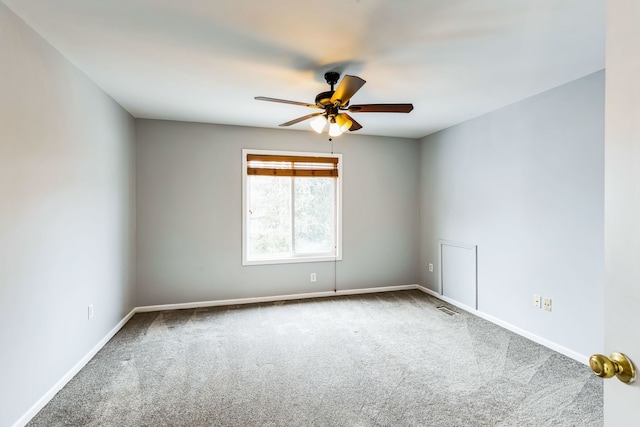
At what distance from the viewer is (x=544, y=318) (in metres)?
2.87

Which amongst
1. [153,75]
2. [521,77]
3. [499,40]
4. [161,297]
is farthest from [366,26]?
[161,297]

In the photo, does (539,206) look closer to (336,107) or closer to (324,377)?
(336,107)

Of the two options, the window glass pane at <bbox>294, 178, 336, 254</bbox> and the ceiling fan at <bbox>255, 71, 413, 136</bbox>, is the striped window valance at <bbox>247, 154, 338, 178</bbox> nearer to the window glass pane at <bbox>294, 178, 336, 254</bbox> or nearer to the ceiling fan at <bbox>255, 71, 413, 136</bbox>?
the window glass pane at <bbox>294, 178, 336, 254</bbox>

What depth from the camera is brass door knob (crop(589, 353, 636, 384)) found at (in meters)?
0.67

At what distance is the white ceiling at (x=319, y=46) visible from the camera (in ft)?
5.52

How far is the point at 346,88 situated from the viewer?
2072 millimetres

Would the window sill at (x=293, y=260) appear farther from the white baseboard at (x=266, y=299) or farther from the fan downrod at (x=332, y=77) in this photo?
the fan downrod at (x=332, y=77)

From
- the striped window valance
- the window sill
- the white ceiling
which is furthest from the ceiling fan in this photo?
the window sill

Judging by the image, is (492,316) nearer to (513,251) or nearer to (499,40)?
(513,251)

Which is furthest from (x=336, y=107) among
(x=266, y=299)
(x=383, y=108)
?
(x=266, y=299)

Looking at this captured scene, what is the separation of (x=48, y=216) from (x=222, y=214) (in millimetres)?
2010

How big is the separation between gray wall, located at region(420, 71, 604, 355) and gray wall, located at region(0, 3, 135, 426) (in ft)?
13.1

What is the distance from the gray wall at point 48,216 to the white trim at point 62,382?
4cm

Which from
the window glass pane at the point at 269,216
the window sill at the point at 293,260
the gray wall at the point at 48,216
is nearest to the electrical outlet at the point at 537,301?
the window sill at the point at 293,260
